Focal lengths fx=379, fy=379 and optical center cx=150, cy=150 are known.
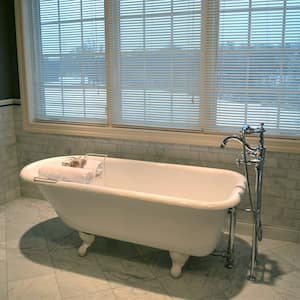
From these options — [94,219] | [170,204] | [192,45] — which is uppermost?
[192,45]

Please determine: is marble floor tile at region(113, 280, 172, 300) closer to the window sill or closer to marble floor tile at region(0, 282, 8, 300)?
marble floor tile at region(0, 282, 8, 300)

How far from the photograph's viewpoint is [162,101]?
134 inches

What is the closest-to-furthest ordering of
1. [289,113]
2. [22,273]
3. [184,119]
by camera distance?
[22,273], [289,113], [184,119]

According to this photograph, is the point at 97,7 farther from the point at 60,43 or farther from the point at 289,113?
the point at 289,113

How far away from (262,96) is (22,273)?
7.45 feet

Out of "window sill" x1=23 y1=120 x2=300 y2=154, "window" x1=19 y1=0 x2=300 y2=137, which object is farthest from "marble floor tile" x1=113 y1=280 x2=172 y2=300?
"window" x1=19 y1=0 x2=300 y2=137

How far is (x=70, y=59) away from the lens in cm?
374

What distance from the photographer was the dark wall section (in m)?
3.85

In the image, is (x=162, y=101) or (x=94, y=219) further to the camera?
(x=162, y=101)

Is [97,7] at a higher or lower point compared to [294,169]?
higher

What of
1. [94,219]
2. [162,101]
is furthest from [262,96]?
[94,219]

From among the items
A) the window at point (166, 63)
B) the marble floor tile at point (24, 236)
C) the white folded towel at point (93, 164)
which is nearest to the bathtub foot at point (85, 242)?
the marble floor tile at point (24, 236)

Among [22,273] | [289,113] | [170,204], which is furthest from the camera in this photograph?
[289,113]

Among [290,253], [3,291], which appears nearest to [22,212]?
[3,291]
